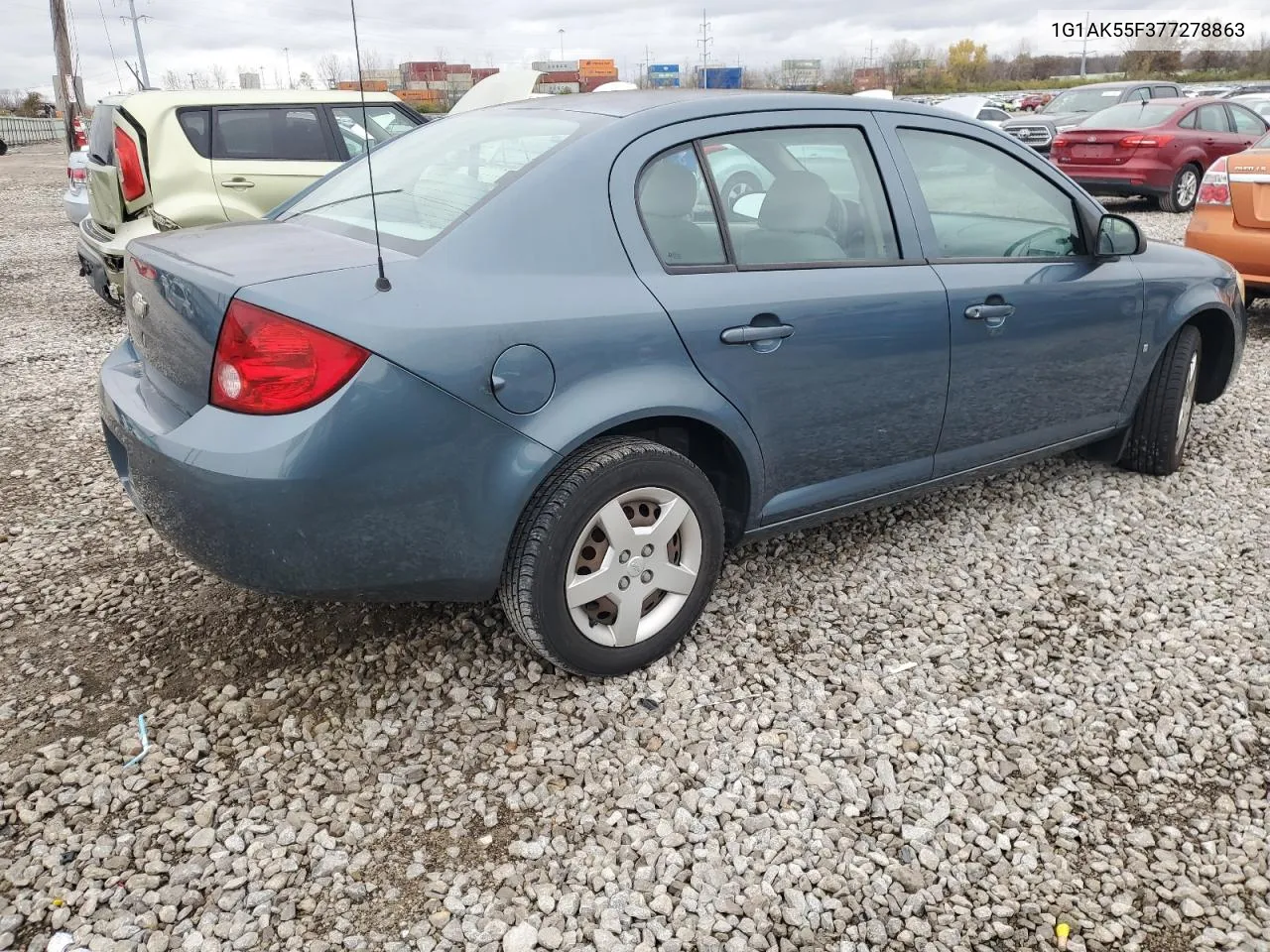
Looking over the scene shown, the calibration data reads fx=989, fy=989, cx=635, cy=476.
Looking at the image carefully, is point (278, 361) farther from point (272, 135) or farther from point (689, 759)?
point (272, 135)

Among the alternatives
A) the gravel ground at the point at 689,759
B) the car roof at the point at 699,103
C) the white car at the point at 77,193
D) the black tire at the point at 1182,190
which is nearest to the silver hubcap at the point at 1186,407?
the gravel ground at the point at 689,759

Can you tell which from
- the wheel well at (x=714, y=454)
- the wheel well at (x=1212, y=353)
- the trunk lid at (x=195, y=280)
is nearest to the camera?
the trunk lid at (x=195, y=280)

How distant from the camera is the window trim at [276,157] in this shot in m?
6.77

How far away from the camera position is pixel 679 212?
2.79 m

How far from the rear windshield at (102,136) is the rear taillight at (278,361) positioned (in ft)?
17.5

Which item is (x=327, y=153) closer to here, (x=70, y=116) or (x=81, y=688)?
(x=81, y=688)

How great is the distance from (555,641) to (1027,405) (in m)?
2.04

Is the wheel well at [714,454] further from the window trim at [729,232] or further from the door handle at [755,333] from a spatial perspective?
the window trim at [729,232]

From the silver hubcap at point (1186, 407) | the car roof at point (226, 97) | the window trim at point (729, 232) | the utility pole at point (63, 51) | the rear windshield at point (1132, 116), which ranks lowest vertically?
the silver hubcap at point (1186, 407)

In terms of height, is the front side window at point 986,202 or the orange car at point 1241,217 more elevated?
the front side window at point 986,202

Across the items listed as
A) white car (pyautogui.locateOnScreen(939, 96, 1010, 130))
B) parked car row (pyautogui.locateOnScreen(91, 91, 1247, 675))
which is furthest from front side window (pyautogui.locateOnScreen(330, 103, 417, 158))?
white car (pyautogui.locateOnScreen(939, 96, 1010, 130))

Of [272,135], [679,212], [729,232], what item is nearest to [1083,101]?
[272,135]

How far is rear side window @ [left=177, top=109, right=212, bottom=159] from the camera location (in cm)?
668

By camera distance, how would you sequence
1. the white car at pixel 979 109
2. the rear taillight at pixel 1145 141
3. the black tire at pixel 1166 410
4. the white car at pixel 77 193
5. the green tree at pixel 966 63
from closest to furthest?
the black tire at pixel 1166 410
the white car at pixel 77 193
the rear taillight at pixel 1145 141
the white car at pixel 979 109
the green tree at pixel 966 63
